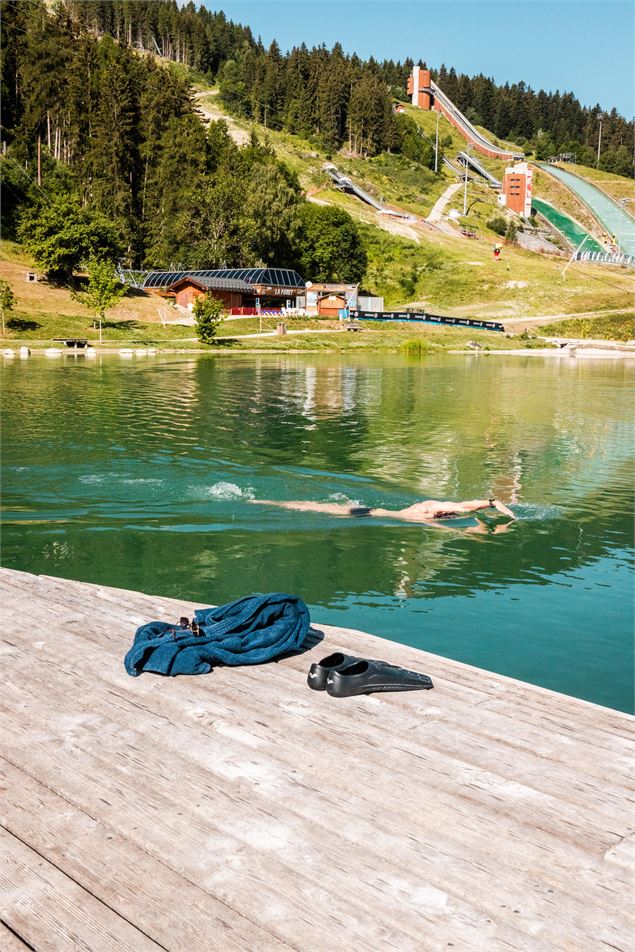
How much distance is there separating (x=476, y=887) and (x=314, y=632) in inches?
156

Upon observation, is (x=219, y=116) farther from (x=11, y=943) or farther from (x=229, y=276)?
(x=11, y=943)

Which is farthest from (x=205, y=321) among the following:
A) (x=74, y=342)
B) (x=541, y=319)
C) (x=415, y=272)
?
(x=415, y=272)

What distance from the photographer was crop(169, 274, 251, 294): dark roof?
85.9 m

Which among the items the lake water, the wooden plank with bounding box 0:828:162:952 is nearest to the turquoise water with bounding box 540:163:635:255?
the lake water

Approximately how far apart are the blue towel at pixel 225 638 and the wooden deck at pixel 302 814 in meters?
0.13

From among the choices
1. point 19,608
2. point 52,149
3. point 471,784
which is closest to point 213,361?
point 19,608

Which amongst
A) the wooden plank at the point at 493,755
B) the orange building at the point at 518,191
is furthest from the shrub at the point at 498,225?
the wooden plank at the point at 493,755

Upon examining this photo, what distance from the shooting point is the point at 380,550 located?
16.3 meters

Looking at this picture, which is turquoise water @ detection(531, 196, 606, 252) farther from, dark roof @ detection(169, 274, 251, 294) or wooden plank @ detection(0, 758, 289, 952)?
wooden plank @ detection(0, 758, 289, 952)

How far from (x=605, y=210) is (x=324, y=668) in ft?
586

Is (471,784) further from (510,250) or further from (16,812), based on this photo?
(510,250)

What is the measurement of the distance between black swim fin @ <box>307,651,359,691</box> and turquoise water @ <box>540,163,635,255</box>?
505 ft

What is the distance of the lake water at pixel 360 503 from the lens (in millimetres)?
12906

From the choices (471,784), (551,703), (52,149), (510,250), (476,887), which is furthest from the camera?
(510,250)
